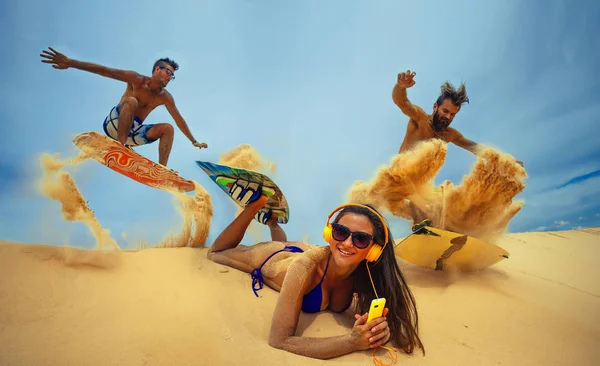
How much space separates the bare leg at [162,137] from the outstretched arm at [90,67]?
0.80m

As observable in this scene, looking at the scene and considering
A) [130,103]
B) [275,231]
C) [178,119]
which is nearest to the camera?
[275,231]

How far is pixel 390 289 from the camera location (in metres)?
2.39

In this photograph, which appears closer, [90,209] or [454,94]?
[90,209]

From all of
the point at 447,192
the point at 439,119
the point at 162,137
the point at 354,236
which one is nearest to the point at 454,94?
the point at 439,119

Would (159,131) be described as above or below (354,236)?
above

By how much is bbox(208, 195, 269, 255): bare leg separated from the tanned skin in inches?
105

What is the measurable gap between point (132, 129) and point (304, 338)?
15.6 feet

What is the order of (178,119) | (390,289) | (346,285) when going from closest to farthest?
(390,289) < (346,285) < (178,119)

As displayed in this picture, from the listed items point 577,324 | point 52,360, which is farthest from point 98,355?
point 577,324

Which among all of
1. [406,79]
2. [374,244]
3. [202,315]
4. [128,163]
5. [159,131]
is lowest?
[202,315]

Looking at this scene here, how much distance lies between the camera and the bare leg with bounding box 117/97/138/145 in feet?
16.6

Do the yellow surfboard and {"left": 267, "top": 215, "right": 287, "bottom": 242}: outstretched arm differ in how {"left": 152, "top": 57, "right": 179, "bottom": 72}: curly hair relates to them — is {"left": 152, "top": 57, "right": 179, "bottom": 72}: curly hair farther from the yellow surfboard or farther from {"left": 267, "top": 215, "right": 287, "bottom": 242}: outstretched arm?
the yellow surfboard

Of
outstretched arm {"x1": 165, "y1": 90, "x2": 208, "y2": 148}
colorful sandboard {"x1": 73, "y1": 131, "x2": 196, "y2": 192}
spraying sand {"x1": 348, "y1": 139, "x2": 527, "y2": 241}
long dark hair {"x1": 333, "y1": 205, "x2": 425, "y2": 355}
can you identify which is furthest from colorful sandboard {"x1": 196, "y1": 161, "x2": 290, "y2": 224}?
outstretched arm {"x1": 165, "y1": 90, "x2": 208, "y2": 148}

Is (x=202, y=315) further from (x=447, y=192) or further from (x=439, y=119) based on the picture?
(x=439, y=119)
